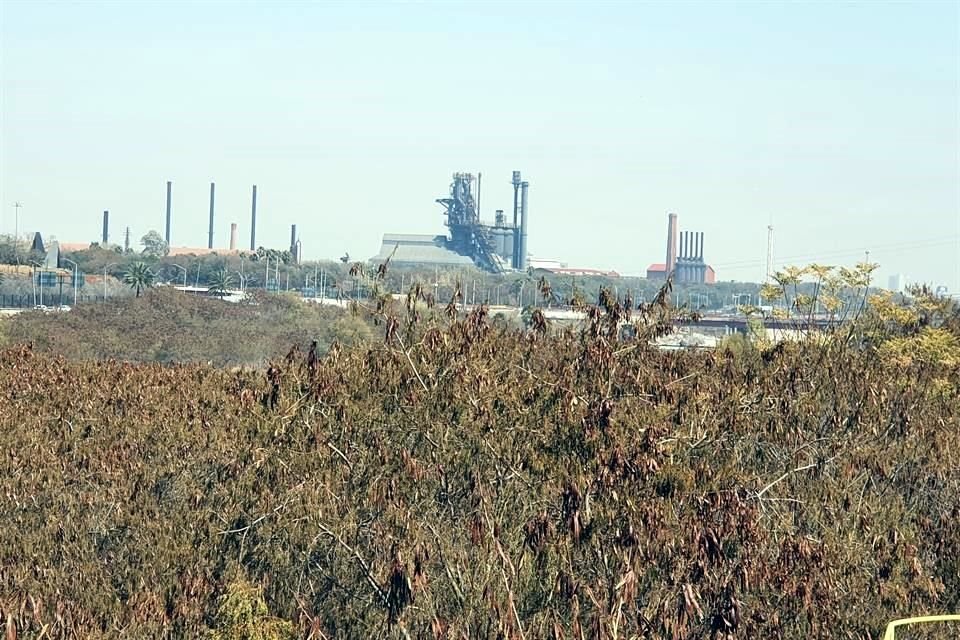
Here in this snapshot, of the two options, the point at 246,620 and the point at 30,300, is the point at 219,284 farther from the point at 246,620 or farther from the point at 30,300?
the point at 246,620

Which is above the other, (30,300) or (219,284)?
(219,284)

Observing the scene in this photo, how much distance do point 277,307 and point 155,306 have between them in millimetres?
11782

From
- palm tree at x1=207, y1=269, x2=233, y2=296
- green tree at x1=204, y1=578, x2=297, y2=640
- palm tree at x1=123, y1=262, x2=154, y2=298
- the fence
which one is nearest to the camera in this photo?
green tree at x1=204, y1=578, x2=297, y2=640

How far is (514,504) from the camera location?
18.1 m

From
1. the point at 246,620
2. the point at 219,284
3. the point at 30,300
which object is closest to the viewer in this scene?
the point at 246,620

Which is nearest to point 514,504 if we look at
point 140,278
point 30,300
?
point 140,278

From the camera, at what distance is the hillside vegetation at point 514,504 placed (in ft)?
50.9

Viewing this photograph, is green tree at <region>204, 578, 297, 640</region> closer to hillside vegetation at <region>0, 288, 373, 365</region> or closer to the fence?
hillside vegetation at <region>0, 288, 373, 365</region>

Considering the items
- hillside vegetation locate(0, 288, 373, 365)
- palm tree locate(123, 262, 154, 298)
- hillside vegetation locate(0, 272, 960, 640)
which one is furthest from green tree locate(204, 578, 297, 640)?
palm tree locate(123, 262, 154, 298)

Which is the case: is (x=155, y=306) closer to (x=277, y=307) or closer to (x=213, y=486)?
(x=277, y=307)

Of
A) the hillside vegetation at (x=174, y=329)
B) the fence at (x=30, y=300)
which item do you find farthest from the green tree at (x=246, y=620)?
the fence at (x=30, y=300)

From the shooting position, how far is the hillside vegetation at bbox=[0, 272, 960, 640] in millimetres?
15500

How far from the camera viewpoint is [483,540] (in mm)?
15133

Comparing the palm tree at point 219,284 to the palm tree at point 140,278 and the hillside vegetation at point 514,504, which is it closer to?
the palm tree at point 140,278
